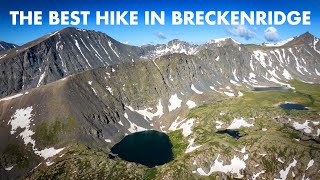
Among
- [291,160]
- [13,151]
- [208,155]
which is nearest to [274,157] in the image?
[291,160]

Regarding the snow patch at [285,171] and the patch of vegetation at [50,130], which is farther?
the patch of vegetation at [50,130]

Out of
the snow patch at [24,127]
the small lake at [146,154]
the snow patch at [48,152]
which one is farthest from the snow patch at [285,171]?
the snow patch at [24,127]

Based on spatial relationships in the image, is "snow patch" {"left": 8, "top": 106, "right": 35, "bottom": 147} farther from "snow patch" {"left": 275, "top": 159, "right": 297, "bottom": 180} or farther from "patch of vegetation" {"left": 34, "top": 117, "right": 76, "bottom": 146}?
"snow patch" {"left": 275, "top": 159, "right": 297, "bottom": 180}

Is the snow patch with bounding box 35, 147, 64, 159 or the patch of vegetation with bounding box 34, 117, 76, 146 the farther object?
the patch of vegetation with bounding box 34, 117, 76, 146

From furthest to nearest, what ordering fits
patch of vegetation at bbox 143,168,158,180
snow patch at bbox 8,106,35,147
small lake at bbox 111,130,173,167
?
snow patch at bbox 8,106,35,147 < small lake at bbox 111,130,173,167 < patch of vegetation at bbox 143,168,158,180

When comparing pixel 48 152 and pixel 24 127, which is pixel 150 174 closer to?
pixel 48 152

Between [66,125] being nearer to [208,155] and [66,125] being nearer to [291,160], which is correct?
[208,155]

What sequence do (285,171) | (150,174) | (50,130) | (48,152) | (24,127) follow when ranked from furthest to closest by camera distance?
(24,127), (50,130), (48,152), (150,174), (285,171)

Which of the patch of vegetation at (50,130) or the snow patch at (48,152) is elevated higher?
the patch of vegetation at (50,130)

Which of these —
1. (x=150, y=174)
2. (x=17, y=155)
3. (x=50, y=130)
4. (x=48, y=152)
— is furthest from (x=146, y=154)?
(x=17, y=155)

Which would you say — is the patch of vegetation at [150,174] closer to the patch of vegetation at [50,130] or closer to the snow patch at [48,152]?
the snow patch at [48,152]

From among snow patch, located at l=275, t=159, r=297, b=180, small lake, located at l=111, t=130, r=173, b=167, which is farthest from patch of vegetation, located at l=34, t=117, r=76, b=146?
snow patch, located at l=275, t=159, r=297, b=180
